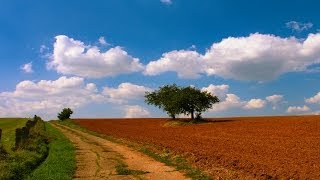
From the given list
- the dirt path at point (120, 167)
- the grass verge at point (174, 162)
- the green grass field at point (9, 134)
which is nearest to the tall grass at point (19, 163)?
the dirt path at point (120, 167)

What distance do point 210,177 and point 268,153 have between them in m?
9.22

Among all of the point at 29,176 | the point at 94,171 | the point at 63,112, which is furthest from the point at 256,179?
the point at 63,112

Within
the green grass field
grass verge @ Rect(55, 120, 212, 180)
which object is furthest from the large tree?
grass verge @ Rect(55, 120, 212, 180)

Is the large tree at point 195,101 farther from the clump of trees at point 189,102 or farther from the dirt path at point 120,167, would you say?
the dirt path at point 120,167

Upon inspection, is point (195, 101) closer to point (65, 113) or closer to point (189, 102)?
point (189, 102)

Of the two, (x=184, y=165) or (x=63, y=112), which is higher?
(x=63, y=112)

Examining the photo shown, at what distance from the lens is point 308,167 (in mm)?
19406

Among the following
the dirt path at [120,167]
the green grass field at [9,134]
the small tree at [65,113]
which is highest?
the small tree at [65,113]

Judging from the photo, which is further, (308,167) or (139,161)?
(139,161)

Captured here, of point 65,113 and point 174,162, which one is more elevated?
point 65,113

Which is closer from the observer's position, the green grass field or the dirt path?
the dirt path

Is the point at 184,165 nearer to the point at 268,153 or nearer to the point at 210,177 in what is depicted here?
the point at 210,177

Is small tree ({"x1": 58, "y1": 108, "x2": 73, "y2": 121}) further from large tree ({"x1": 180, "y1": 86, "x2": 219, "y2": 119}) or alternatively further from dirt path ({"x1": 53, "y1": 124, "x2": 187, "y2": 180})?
dirt path ({"x1": 53, "y1": 124, "x2": 187, "y2": 180})

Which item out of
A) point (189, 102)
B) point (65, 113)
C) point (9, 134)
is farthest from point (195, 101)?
point (65, 113)
